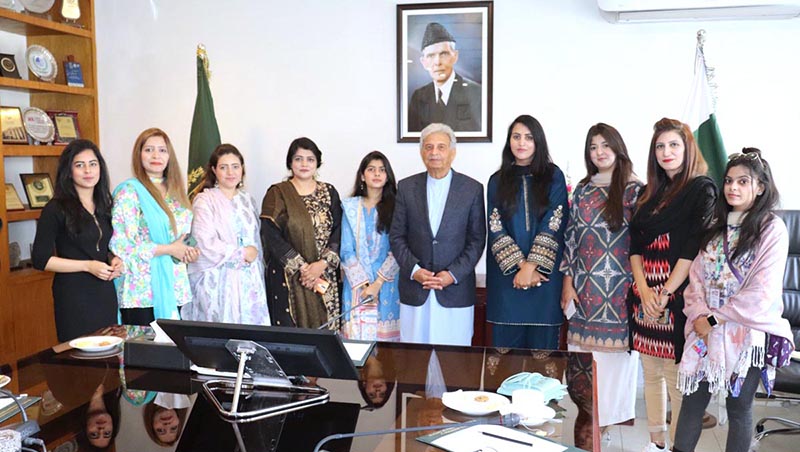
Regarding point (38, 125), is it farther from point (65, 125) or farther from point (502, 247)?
point (502, 247)

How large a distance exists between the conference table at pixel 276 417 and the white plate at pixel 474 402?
0.06ft

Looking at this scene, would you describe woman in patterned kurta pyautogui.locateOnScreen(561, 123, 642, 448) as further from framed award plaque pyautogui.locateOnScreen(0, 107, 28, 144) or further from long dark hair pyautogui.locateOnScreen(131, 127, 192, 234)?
framed award plaque pyautogui.locateOnScreen(0, 107, 28, 144)

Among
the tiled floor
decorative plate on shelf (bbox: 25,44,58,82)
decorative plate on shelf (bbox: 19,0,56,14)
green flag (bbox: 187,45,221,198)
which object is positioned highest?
decorative plate on shelf (bbox: 19,0,56,14)

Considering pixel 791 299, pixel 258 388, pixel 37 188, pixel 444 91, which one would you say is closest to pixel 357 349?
pixel 258 388

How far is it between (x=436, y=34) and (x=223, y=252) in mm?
1847

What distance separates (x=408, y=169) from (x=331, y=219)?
2.96ft

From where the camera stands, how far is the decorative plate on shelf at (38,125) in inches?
162

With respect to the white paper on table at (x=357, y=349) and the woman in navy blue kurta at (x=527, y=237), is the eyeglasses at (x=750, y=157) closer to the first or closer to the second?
the woman in navy blue kurta at (x=527, y=237)

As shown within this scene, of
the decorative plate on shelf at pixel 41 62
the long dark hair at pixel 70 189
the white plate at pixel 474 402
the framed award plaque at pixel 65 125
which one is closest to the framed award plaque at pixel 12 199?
the framed award plaque at pixel 65 125

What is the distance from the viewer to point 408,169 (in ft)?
13.9

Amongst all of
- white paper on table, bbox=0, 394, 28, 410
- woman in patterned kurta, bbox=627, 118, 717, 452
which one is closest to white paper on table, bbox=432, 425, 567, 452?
white paper on table, bbox=0, 394, 28, 410

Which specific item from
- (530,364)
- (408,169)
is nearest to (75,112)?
(408,169)

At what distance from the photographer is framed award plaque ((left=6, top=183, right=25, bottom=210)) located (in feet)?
13.0

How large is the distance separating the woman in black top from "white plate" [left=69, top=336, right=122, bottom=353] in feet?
3.04
